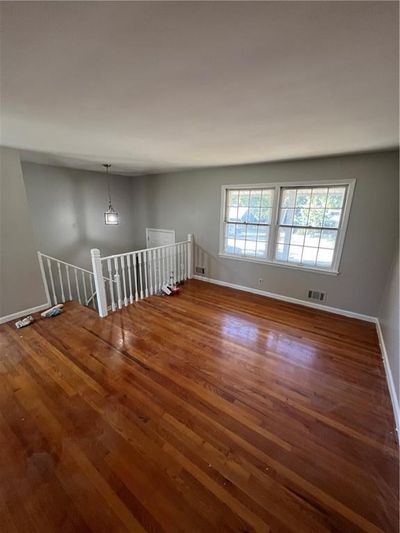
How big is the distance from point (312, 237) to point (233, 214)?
1.48 m

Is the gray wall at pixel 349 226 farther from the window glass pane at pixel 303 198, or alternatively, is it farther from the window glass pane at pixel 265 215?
the window glass pane at pixel 265 215

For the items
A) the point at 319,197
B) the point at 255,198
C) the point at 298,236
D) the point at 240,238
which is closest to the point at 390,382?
the point at 298,236

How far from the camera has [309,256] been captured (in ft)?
11.7

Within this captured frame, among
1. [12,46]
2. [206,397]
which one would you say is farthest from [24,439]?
[12,46]

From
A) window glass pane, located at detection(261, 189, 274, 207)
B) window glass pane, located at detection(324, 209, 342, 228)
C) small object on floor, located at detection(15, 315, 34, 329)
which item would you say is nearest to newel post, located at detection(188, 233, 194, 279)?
window glass pane, located at detection(261, 189, 274, 207)

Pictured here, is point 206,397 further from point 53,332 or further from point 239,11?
point 239,11

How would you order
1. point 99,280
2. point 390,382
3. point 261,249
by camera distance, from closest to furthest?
point 390,382, point 99,280, point 261,249

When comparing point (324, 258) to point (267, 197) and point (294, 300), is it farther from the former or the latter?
point (267, 197)

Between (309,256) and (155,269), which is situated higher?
(309,256)

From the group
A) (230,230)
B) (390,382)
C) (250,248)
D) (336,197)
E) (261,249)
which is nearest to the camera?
(390,382)

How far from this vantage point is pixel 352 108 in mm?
1549

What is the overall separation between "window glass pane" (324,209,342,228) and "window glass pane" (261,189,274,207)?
0.89 meters

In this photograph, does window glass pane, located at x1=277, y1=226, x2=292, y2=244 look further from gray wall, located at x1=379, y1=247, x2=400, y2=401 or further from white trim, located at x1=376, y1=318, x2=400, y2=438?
white trim, located at x1=376, y1=318, x2=400, y2=438

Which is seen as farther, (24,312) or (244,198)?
(244,198)
